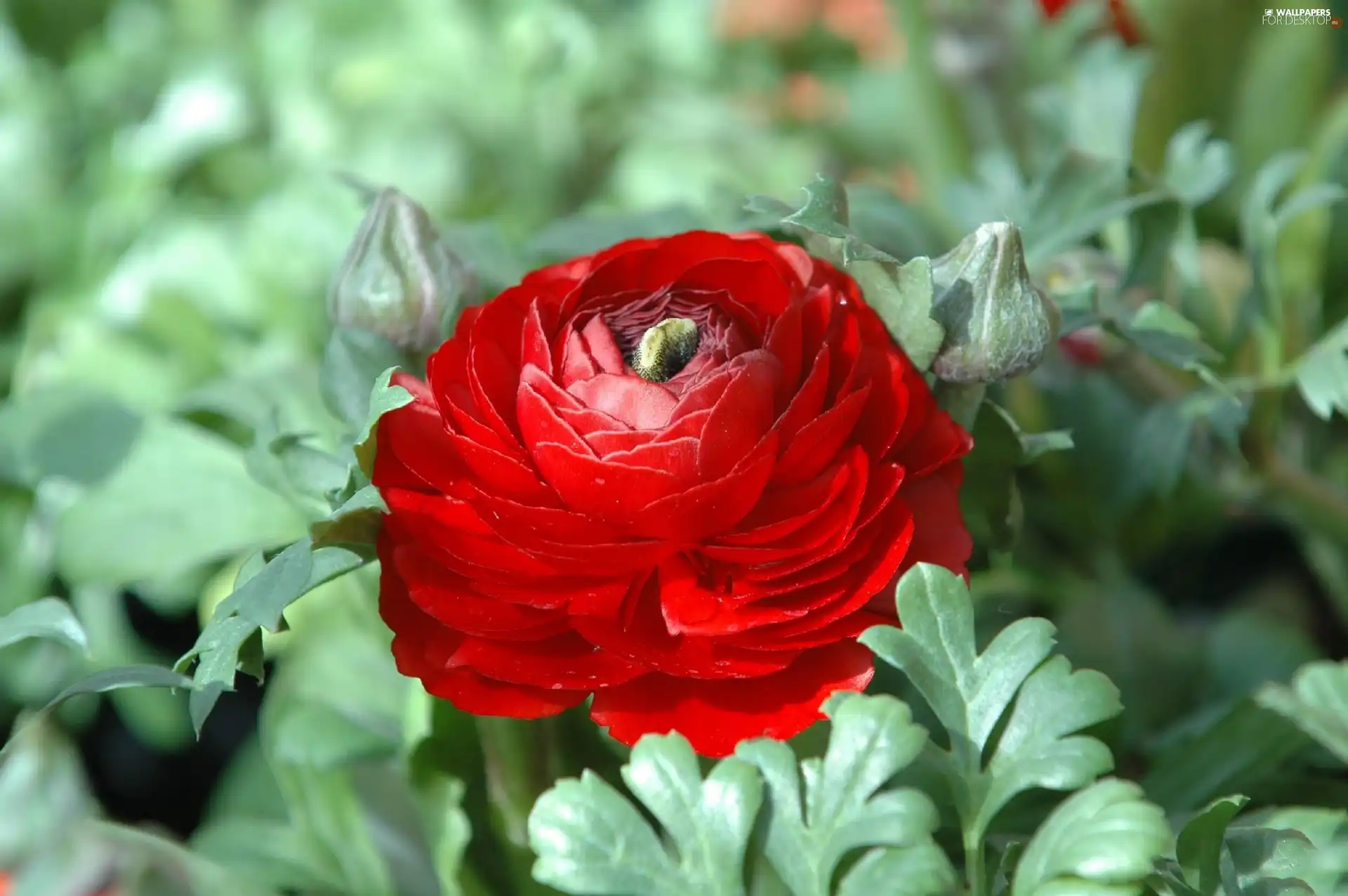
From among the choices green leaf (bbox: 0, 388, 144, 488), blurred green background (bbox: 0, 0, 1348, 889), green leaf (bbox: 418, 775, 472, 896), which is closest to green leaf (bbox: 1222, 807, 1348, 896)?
blurred green background (bbox: 0, 0, 1348, 889)

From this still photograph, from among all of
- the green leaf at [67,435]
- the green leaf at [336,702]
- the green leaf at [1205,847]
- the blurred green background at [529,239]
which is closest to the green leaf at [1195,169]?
the blurred green background at [529,239]

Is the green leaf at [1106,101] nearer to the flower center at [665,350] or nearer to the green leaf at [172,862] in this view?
the flower center at [665,350]

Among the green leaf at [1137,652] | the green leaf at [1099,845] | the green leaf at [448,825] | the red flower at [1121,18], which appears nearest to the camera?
the green leaf at [1099,845]

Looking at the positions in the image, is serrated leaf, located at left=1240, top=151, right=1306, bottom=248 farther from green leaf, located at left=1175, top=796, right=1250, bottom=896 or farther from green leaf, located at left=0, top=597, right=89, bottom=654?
green leaf, located at left=0, top=597, right=89, bottom=654

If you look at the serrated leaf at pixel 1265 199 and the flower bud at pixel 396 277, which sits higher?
the serrated leaf at pixel 1265 199

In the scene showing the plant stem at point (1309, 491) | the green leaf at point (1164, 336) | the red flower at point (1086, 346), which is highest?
the green leaf at point (1164, 336)

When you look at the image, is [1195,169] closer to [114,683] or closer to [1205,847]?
[1205,847]

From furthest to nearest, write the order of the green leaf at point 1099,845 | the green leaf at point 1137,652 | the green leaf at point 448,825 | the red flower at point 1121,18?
the red flower at point 1121,18, the green leaf at point 1137,652, the green leaf at point 448,825, the green leaf at point 1099,845

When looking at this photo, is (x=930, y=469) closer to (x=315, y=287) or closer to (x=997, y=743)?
(x=997, y=743)
